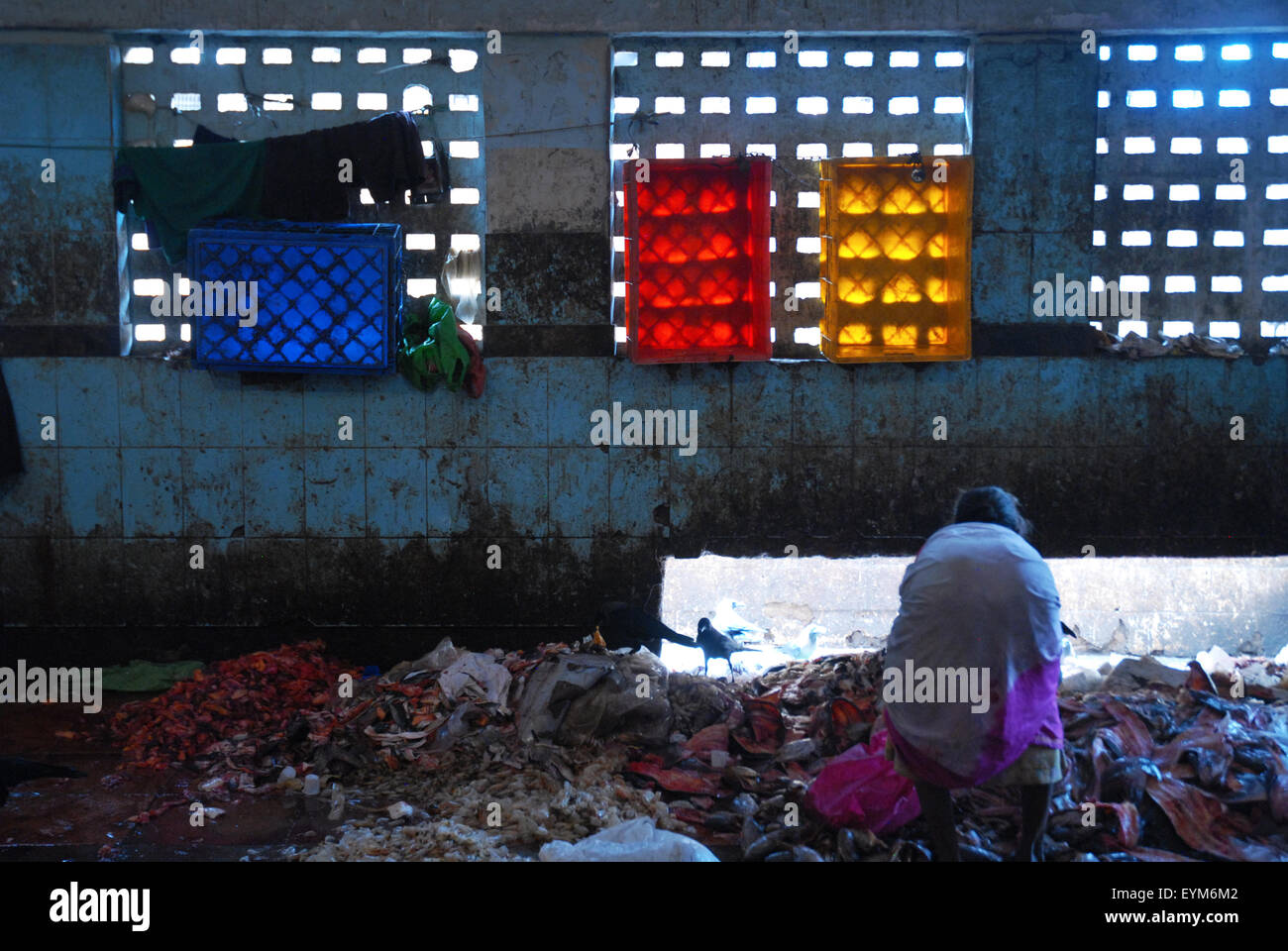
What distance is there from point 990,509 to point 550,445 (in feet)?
11.9

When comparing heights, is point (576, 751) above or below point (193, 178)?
below

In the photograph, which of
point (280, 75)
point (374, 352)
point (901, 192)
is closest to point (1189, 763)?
point (901, 192)

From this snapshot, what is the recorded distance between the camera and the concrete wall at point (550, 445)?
6.76 metres

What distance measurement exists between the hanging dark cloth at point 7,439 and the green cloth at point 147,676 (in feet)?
5.06

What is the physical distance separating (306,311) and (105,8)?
2489mm

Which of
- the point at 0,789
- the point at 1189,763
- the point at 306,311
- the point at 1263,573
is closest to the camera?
the point at 0,789

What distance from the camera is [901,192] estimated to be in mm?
6625

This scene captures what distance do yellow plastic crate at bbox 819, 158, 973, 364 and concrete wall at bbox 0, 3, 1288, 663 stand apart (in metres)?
0.29

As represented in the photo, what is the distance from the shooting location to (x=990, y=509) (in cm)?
390

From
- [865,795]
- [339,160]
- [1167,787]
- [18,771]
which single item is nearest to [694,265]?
[339,160]

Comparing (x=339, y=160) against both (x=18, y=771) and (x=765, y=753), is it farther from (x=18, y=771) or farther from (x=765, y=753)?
(x=765, y=753)

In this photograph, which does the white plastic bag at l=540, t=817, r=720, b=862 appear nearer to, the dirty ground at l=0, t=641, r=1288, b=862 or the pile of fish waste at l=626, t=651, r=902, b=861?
the dirty ground at l=0, t=641, r=1288, b=862

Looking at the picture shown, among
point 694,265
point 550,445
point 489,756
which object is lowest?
point 489,756

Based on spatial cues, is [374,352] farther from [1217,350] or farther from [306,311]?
[1217,350]
